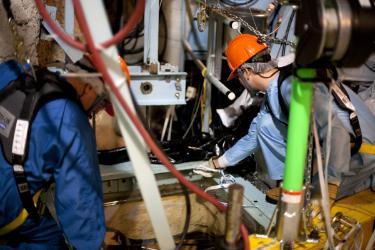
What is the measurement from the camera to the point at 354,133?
1484 millimetres

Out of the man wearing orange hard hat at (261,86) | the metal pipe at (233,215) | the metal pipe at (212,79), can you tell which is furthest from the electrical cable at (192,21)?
the metal pipe at (233,215)

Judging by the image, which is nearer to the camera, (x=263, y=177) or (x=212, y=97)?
(x=263, y=177)

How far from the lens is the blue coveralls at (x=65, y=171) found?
1.03 metres

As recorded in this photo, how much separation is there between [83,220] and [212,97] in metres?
1.55

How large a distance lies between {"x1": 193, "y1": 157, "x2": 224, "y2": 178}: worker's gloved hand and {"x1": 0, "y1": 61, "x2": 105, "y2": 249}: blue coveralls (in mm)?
860

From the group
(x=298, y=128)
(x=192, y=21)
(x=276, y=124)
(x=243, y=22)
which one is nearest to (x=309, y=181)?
(x=298, y=128)

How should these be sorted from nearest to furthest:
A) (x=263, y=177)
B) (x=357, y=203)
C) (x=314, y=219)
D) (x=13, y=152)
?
(x=13, y=152) → (x=314, y=219) → (x=357, y=203) → (x=263, y=177)

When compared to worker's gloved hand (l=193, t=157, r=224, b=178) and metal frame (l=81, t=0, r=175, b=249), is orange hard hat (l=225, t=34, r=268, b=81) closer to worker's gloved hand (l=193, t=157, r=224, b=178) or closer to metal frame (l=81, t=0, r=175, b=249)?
worker's gloved hand (l=193, t=157, r=224, b=178)

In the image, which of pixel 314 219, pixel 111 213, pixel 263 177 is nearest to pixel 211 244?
pixel 263 177

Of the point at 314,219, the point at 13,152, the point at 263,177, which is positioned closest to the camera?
the point at 13,152

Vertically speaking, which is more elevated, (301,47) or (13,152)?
(301,47)

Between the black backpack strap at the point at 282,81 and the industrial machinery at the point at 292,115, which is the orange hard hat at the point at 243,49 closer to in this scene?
the black backpack strap at the point at 282,81

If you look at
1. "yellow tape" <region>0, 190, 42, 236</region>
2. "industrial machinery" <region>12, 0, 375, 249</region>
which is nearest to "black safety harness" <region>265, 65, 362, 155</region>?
"industrial machinery" <region>12, 0, 375, 249</region>

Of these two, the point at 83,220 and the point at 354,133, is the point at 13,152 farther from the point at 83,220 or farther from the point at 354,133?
the point at 354,133
